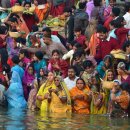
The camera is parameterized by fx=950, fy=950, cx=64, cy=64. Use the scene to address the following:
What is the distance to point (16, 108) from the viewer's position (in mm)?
23062

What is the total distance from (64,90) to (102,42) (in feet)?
6.24

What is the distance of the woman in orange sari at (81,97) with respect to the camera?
21875mm

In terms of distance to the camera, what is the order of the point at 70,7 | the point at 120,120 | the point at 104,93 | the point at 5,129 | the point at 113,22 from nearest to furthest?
the point at 5,129
the point at 120,120
the point at 104,93
the point at 113,22
the point at 70,7

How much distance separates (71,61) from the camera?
77.2ft

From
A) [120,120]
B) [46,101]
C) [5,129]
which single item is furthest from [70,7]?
[5,129]

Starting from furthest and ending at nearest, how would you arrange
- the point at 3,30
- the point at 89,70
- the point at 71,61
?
1. the point at 3,30
2. the point at 71,61
3. the point at 89,70

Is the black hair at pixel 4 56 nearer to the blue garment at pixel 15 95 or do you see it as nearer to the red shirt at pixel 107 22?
the blue garment at pixel 15 95

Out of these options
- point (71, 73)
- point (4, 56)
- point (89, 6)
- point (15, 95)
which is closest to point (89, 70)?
point (71, 73)

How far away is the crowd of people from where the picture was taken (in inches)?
862

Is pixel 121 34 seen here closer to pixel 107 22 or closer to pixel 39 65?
pixel 107 22

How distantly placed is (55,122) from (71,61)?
391 cm

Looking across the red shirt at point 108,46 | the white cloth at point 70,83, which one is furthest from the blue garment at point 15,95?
the red shirt at point 108,46

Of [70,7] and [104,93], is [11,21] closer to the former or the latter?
[70,7]

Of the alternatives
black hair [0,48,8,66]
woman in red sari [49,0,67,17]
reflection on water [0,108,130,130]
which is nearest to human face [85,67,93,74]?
reflection on water [0,108,130,130]
